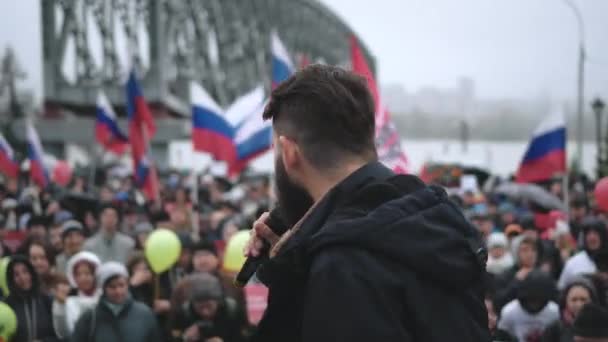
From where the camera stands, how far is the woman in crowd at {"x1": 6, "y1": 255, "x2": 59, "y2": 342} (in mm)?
6316

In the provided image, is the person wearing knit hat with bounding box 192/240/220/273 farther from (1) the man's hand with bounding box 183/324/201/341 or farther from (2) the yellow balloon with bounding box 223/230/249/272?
(1) the man's hand with bounding box 183/324/201/341

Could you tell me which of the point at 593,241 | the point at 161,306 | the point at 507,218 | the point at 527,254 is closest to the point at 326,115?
the point at 161,306

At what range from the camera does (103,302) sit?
5867 millimetres

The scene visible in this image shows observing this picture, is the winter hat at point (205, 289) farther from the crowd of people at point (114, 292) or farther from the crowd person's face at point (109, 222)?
the crowd person's face at point (109, 222)

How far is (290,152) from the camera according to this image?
173 cm

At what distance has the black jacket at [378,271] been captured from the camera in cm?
153

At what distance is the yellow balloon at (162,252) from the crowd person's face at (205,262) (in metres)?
0.28

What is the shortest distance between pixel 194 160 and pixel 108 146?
14.1 ft

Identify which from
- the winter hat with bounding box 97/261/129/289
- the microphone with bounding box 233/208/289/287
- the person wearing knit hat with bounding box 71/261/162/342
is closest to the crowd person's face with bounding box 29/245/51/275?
the winter hat with bounding box 97/261/129/289

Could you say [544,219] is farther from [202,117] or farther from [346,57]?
[346,57]

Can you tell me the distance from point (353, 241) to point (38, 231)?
8.93 meters

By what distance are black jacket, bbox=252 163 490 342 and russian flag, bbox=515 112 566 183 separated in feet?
31.5

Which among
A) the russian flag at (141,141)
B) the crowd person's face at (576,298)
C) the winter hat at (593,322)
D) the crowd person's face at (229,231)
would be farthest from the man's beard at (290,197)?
the russian flag at (141,141)

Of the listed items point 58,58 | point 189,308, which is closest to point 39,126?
point 58,58
